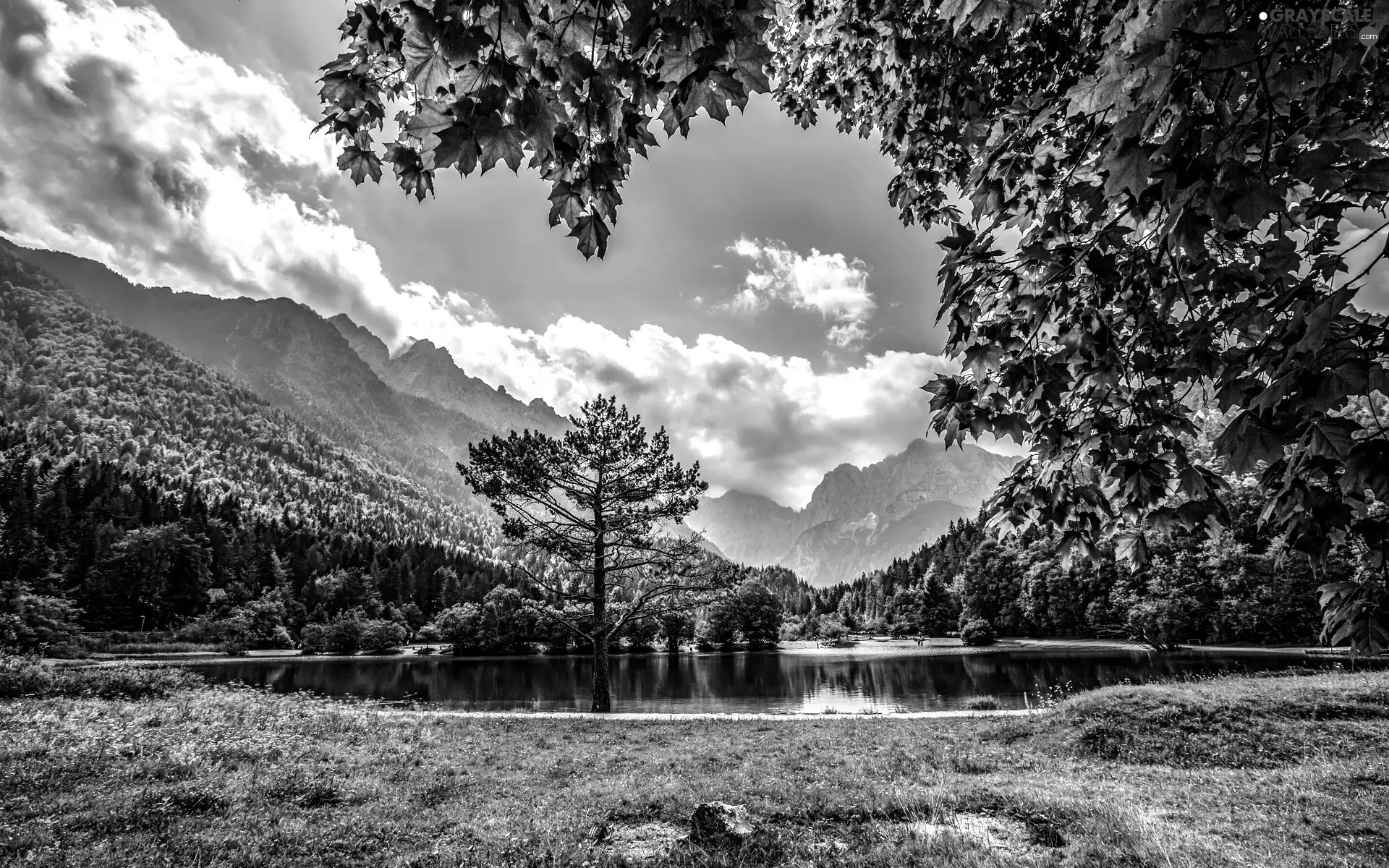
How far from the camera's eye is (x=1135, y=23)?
2090mm

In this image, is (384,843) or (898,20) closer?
(898,20)

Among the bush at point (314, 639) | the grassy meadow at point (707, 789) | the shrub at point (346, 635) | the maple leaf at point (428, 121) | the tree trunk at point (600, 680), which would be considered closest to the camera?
the maple leaf at point (428, 121)

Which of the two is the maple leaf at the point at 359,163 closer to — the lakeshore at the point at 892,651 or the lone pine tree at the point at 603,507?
the lone pine tree at the point at 603,507

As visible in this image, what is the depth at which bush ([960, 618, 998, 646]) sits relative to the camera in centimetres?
7706

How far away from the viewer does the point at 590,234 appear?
251 centimetres

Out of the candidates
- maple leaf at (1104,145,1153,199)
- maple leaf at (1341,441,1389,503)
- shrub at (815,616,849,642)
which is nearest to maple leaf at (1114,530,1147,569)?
maple leaf at (1341,441,1389,503)

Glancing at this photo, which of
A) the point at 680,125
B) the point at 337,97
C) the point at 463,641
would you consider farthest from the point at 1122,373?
the point at 463,641

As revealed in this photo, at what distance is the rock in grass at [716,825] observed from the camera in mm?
5113

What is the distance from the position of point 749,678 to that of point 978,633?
50324mm

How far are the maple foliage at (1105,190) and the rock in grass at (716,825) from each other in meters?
3.92

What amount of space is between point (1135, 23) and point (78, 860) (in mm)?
8953

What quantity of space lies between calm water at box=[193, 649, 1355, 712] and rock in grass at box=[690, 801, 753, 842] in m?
19.0

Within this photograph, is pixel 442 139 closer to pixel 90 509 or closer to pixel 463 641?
pixel 463 641

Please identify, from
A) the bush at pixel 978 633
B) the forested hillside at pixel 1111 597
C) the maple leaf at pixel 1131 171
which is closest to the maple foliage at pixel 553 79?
the maple leaf at pixel 1131 171
